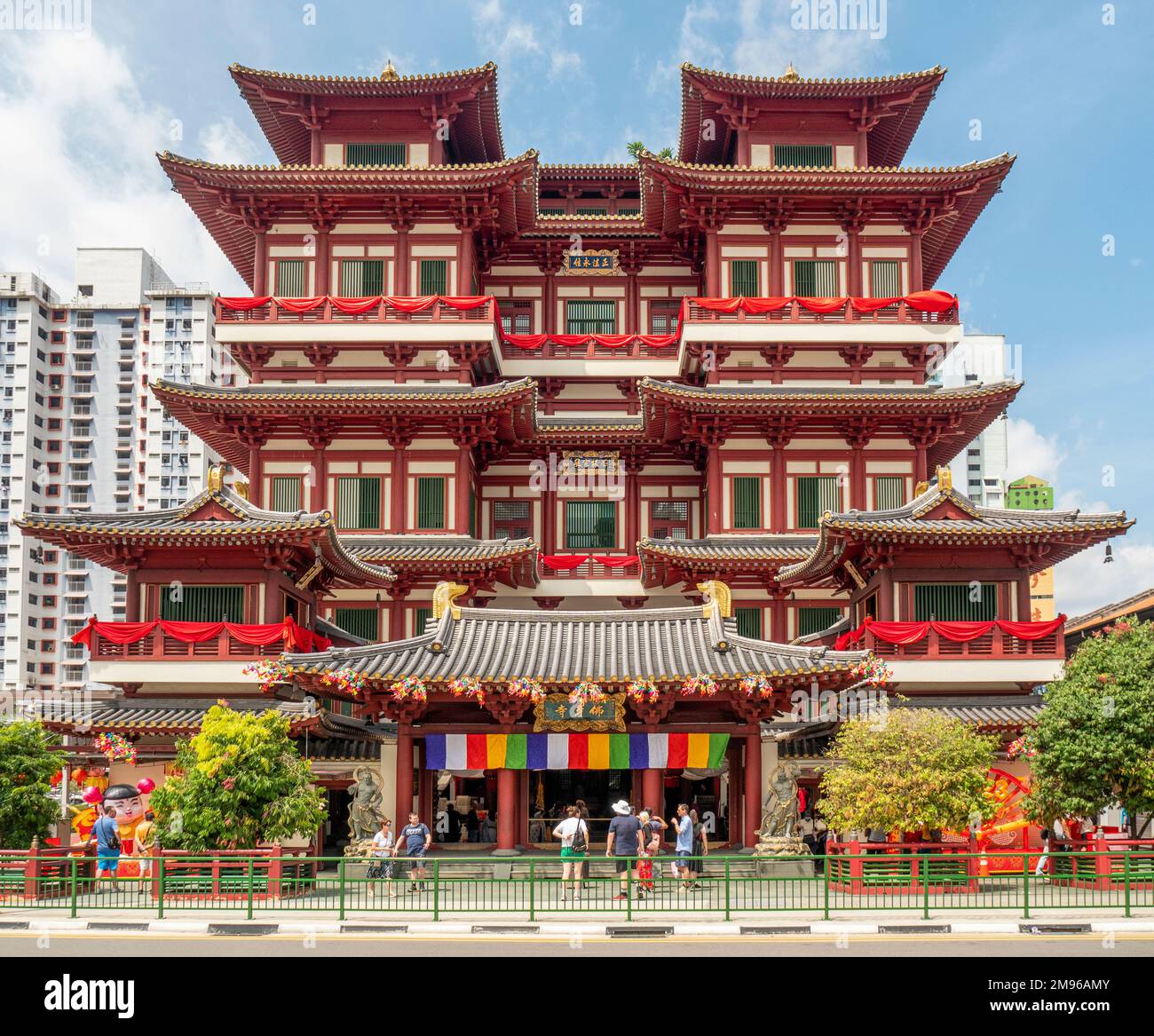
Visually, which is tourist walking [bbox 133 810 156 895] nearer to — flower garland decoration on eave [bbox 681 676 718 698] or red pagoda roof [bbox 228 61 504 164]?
flower garland decoration on eave [bbox 681 676 718 698]

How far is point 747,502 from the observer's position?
141 feet

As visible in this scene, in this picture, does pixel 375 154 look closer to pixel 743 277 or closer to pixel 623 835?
pixel 743 277

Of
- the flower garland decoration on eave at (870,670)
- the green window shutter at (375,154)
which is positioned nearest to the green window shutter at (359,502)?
the green window shutter at (375,154)

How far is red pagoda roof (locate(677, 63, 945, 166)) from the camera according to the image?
44.2m

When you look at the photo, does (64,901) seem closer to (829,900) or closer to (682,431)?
(829,900)

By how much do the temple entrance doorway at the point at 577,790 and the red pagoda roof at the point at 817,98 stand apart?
2610cm

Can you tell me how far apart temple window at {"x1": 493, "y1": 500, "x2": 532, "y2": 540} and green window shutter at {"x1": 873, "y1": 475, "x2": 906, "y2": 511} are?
42.6 ft

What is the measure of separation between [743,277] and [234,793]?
28.6 metres

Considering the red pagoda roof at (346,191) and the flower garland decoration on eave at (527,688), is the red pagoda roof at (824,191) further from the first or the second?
the flower garland decoration on eave at (527,688)

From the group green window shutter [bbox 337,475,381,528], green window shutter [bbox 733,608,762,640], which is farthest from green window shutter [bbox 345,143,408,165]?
green window shutter [bbox 733,608,762,640]

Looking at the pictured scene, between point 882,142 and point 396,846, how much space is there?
3502 centimetres

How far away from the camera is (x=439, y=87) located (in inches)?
1746

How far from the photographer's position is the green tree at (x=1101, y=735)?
25500 mm
